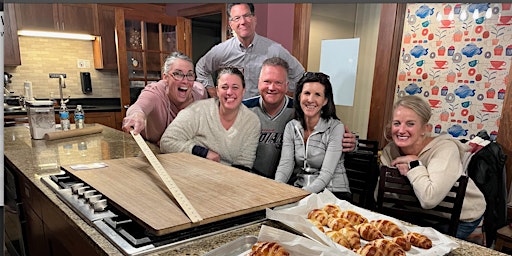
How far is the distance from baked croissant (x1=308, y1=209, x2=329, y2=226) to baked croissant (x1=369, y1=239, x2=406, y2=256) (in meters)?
0.14

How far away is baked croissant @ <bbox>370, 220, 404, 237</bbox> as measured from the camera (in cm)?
77

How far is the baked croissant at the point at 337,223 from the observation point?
0.78m

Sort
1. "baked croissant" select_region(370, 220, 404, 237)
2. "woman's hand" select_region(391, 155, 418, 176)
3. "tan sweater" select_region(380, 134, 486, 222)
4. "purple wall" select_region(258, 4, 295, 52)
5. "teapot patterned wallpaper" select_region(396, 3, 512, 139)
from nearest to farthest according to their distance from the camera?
"baked croissant" select_region(370, 220, 404, 237) < "tan sweater" select_region(380, 134, 486, 222) < "woman's hand" select_region(391, 155, 418, 176) < "teapot patterned wallpaper" select_region(396, 3, 512, 139) < "purple wall" select_region(258, 4, 295, 52)

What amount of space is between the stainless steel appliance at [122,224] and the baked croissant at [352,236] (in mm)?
208

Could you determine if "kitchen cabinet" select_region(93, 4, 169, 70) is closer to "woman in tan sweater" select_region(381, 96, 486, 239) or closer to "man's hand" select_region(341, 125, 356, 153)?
"man's hand" select_region(341, 125, 356, 153)

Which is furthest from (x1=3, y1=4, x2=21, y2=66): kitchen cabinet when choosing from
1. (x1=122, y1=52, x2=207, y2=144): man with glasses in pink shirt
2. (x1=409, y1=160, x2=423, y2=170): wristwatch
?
(x1=409, y1=160, x2=423, y2=170): wristwatch

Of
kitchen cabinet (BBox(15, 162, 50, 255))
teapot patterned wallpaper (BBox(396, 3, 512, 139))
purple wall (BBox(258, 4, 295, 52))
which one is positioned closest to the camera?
kitchen cabinet (BBox(15, 162, 50, 255))

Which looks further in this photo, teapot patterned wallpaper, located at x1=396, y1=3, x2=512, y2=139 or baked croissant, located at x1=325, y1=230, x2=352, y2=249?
teapot patterned wallpaper, located at x1=396, y1=3, x2=512, y2=139

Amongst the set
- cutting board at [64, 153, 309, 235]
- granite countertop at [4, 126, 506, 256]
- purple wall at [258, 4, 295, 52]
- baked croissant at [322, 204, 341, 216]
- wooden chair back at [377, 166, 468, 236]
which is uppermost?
purple wall at [258, 4, 295, 52]

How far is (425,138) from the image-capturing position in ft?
5.03

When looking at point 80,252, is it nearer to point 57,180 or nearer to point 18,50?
point 57,180

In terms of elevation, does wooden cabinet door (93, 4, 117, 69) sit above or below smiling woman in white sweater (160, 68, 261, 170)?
above

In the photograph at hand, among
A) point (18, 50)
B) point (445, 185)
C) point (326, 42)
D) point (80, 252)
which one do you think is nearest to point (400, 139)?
point (445, 185)

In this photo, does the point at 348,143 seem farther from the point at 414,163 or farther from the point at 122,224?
the point at 122,224
